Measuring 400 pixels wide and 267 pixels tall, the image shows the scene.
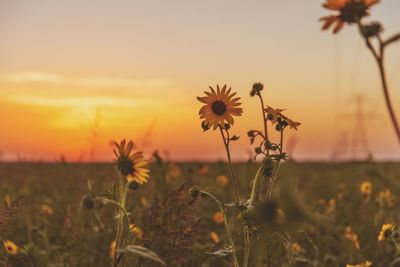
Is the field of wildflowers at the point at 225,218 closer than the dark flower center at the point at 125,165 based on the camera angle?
Yes

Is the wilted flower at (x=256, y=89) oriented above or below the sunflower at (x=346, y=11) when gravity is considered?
below

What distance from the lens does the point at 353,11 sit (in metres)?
1.51

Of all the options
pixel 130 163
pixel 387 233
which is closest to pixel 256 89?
pixel 130 163

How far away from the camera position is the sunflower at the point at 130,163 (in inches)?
80.1

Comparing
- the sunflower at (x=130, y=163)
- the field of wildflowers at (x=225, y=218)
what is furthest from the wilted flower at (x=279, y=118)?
the sunflower at (x=130, y=163)

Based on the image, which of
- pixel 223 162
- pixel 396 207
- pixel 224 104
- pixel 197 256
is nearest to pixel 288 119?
pixel 224 104

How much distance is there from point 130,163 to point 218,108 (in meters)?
0.43

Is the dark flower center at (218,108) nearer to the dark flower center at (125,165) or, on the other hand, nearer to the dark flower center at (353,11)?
the dark flower center at (125,165)

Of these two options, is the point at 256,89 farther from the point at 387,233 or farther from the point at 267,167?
the point at 387,233

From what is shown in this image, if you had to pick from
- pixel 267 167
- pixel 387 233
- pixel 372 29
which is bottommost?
pixel 387 233

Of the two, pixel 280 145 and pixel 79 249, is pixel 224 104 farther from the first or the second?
pixel 79 249

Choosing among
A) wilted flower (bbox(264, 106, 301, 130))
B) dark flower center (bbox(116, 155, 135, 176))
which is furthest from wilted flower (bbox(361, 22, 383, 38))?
dark flower center (bbox(116, 155, 135, 176))

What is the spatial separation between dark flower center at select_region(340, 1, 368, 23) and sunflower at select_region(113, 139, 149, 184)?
0.93 metres

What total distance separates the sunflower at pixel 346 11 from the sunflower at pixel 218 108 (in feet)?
2.42
